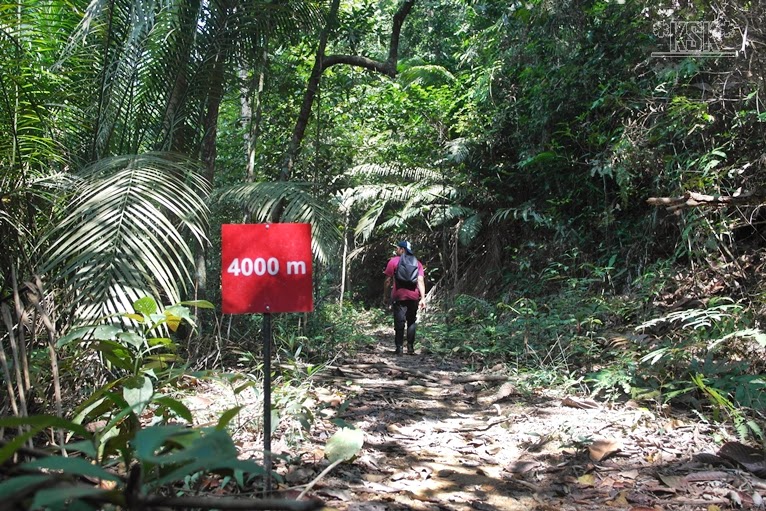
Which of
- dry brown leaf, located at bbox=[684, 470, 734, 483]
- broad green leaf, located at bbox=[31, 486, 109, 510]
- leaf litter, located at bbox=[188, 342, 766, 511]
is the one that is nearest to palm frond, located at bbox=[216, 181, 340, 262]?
leaf litter, located at bbox=[188, 342, 766, 511]

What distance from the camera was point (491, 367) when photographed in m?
6.84

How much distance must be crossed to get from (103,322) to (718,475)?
351 centimetres

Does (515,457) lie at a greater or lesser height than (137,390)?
lesser

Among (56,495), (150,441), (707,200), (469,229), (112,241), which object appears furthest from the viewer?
(469,229)

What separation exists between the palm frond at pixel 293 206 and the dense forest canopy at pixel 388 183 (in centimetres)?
3

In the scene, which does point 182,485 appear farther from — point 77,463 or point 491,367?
point 491,367

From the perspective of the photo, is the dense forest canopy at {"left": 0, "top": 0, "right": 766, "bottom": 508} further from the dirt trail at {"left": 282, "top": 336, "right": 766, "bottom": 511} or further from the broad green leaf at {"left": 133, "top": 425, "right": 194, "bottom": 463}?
the dirt trail at {"left": 282, "top": 336, "right": 766, "bottom": 511}

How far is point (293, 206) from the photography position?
5.41m

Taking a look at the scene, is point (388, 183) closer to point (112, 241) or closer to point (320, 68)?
point (320, 68)

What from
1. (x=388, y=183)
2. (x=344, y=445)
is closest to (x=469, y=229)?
(x=388, y=183)

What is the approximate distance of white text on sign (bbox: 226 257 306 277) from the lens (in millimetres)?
3006

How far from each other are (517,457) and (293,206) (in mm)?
→ 2765

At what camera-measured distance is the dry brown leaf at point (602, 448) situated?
12.1ft

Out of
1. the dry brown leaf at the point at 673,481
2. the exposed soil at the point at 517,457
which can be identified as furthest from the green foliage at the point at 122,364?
the dry brown leaf at the point at 673,481
